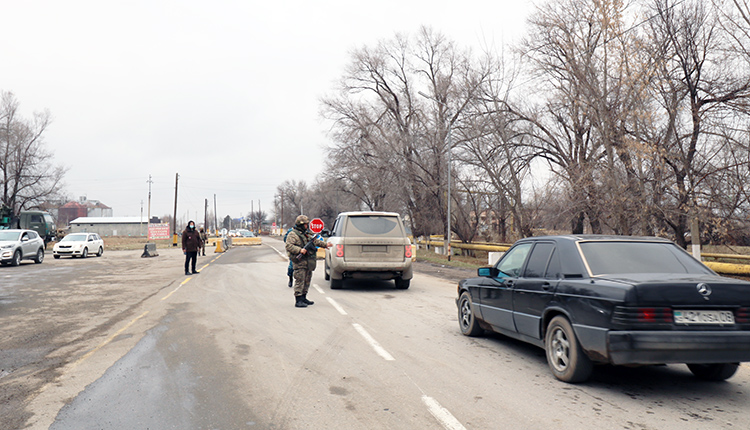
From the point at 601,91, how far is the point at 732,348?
52.5 feet

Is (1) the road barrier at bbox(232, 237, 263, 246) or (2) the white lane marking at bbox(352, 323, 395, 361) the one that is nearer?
(2) the white lane marking at bbox(352, 323, 395, 361)

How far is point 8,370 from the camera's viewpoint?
575 centimetres

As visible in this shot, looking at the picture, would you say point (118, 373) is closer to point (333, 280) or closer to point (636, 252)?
point (636, 252)

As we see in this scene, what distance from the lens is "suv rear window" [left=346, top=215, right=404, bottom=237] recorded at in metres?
13.1

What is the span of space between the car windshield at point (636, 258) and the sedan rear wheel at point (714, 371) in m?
0.97

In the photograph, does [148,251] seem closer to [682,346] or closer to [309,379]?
[309,379]

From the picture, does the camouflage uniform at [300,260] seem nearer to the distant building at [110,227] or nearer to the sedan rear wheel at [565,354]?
the sedan rear wheel at [565,354]

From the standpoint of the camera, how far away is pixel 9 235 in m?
24.2

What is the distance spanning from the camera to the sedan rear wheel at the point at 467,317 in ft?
24.3

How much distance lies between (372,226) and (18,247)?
62.6ft

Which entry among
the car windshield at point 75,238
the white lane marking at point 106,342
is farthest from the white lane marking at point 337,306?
the car windshield at point 75,238

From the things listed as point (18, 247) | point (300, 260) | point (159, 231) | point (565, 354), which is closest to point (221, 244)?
point (18, 247)

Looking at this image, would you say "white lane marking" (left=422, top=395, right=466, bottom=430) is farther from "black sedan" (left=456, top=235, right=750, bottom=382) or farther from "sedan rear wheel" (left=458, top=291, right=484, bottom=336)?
"sedan rear wheel" (left=458, top=291, right=484, bottom=336)

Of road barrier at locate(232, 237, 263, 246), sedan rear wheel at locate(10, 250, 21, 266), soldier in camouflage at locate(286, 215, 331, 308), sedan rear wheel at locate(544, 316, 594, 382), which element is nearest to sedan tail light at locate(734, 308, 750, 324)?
sedan rear wheel at locate(544, 316, 594, 382)
